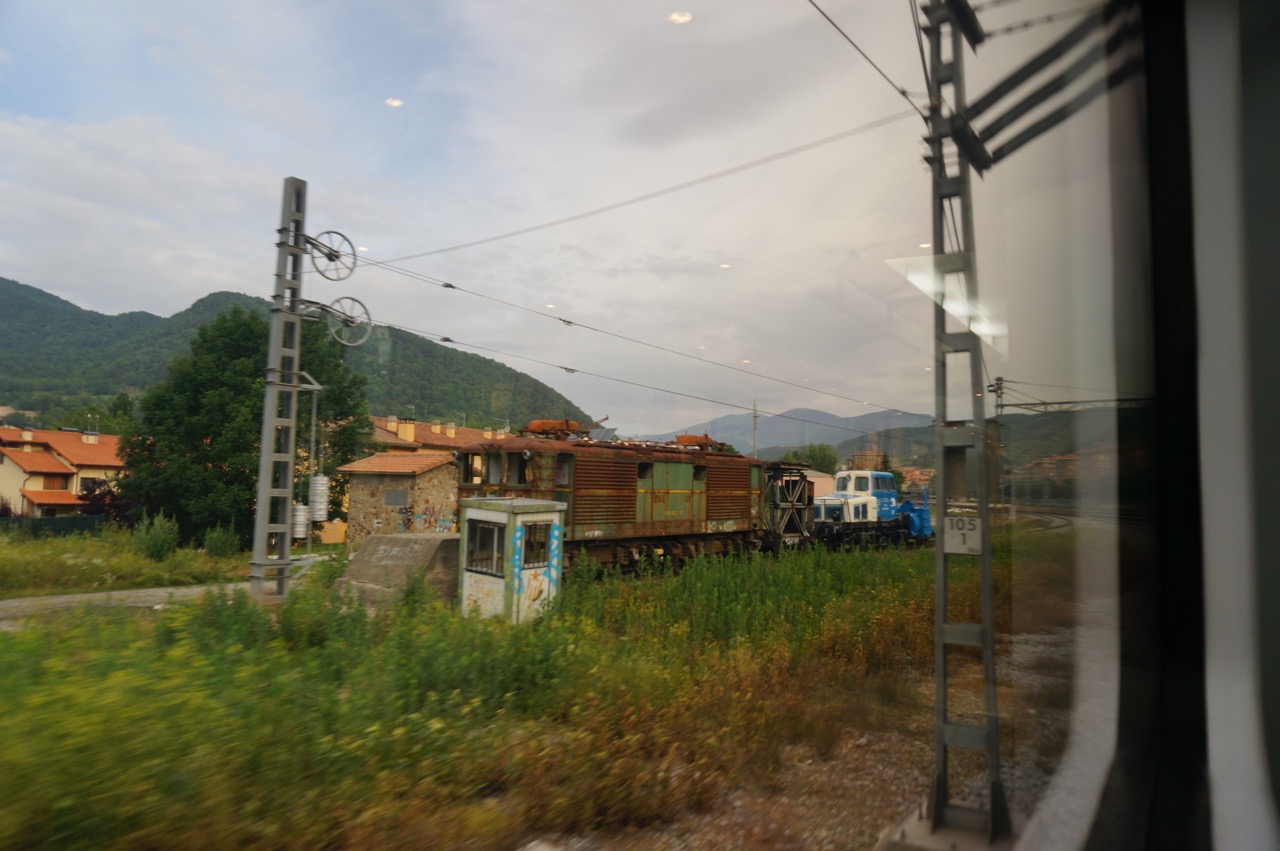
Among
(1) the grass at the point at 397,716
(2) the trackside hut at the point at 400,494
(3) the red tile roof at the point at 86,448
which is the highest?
(3) the red tile roof at the point at 86,448

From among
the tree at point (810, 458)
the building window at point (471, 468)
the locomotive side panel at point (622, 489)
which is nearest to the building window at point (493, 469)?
the locomotive side panel at point (622, 489)

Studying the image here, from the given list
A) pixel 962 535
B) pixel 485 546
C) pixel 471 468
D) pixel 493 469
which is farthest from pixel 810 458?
pixel 962 535

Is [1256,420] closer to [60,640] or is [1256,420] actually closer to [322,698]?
[322,698]

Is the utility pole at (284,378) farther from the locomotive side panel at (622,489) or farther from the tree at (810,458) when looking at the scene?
the tree at (810,458)

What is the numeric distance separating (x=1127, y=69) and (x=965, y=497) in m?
1.73

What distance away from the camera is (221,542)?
26.3 ft

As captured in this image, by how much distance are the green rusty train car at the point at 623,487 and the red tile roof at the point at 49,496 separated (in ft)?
21.2

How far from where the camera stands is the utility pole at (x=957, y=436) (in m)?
3.00

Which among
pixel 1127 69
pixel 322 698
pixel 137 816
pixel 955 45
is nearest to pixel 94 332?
pixel 322 698

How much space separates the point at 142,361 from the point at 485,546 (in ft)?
13.8

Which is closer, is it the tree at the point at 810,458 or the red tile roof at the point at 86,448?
the red tile roof at the point at 86,448

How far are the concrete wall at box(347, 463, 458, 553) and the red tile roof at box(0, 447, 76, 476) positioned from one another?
144 inches

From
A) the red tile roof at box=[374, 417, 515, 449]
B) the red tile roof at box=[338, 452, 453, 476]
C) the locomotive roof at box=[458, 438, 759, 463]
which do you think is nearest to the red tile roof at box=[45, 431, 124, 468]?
the red tile roof at box=[338, 452, 453, 476]

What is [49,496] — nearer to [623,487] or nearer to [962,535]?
[962,535]
